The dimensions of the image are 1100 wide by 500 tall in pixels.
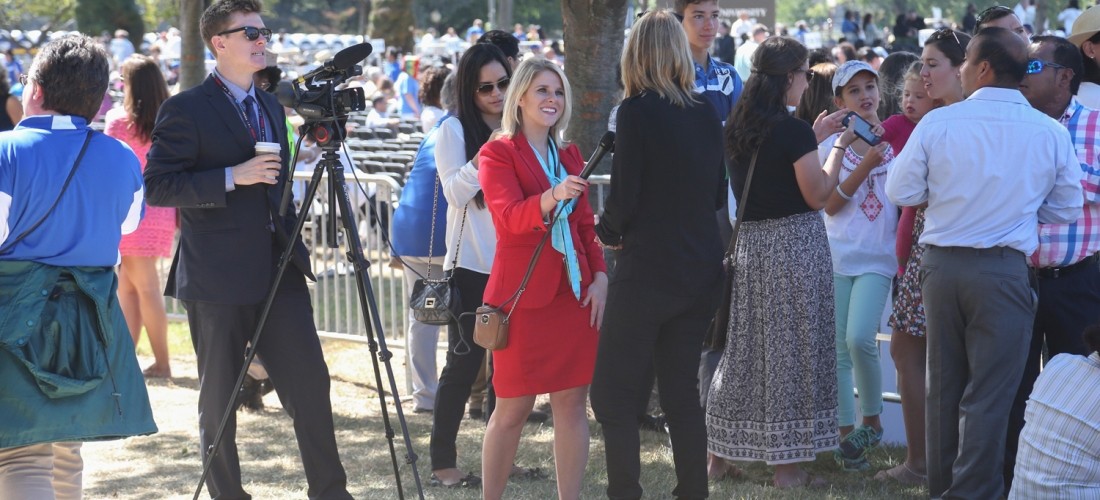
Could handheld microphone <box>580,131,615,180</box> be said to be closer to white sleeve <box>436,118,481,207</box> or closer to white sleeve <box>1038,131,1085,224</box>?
white sleeve <box>436,118,481,207</box>

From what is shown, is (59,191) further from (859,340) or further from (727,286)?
(859,340)

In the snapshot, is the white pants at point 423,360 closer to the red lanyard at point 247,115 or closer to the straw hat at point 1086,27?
the red lanyard at point 247,115

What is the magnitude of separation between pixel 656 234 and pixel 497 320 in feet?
2.18

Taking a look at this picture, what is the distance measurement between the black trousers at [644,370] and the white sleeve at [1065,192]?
132cm

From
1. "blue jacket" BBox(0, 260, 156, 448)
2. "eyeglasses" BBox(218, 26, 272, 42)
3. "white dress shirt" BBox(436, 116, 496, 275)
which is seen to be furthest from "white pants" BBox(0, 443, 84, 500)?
"white dress shirt" BBox(436, 116, 496, 275)

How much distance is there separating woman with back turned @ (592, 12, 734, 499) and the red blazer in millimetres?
219

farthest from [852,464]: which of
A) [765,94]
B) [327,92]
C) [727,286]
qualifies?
[327,92]

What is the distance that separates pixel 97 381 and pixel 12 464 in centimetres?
35

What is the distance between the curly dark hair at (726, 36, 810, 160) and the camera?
4.56 m

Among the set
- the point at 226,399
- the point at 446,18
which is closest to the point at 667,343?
the point at 226,399

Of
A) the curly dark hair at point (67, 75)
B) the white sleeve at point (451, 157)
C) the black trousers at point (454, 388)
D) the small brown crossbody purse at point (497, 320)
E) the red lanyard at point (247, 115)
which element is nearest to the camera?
the curly dark hair at point (67, 75)

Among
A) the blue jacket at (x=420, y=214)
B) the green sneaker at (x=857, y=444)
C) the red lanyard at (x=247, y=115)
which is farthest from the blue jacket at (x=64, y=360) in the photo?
the green sneaker at (x=857, y=444)

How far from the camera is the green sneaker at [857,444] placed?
199 inches

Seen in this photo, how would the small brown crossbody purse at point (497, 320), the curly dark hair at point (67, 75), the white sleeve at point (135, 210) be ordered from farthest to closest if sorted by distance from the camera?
the small brown crossbody purse at point (497, 320)
the white sleeve at point (135, 210)
the curly dark hair at point (67, 75)
